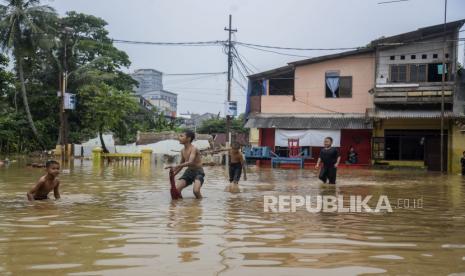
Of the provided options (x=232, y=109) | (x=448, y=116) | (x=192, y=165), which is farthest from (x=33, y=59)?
(x=192, y=165)

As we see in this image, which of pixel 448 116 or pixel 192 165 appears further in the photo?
pixel 448 116

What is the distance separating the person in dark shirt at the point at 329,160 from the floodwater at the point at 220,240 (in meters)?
4.45

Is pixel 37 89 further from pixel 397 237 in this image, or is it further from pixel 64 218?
pixel 397 237

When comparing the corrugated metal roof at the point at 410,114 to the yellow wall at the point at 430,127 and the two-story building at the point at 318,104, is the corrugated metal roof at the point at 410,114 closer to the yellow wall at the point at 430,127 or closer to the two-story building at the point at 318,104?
the yellow wall at the point at 430,127

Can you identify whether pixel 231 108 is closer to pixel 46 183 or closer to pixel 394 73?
pixel 394 73

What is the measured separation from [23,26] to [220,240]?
30.3 meters

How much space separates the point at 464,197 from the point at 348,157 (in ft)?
56.8

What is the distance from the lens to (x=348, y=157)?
28.1 metres

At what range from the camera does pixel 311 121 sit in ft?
93.9

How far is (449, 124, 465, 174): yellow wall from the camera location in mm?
25719

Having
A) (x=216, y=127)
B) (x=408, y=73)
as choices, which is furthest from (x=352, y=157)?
(x=216, y=127)

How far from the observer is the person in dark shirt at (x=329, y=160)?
42.0 ft

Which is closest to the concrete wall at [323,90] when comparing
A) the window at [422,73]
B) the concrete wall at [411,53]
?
the concrete wall at [411,53]

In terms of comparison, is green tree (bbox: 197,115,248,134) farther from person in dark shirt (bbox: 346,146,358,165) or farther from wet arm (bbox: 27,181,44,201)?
wet arm (bbox: 27,181,44,201)
